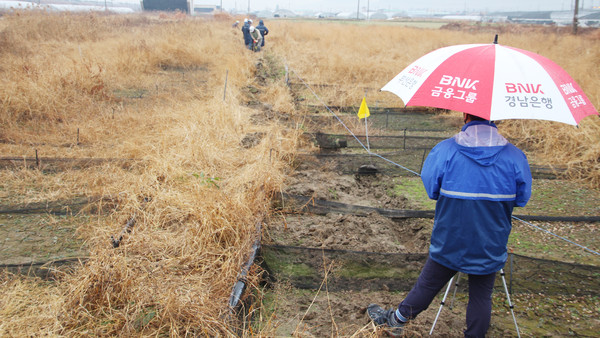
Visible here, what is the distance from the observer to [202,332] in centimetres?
271

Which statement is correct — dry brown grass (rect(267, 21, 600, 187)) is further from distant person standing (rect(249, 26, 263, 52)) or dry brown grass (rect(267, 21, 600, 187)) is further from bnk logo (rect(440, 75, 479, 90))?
bnk logo (rect(440, 75, 479, 90))

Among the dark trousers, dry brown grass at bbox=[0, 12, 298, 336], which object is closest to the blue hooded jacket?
the dark trousers

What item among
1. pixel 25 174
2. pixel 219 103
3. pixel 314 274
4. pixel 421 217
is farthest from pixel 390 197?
pixel 25 174

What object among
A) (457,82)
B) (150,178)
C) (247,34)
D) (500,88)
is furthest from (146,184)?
(247,34)

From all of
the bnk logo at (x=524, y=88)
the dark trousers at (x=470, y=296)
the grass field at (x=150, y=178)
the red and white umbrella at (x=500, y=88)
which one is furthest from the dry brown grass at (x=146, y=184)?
the bnk logo at (x=524, y=88)

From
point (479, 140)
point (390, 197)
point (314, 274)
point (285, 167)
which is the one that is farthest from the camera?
point (285, 167)

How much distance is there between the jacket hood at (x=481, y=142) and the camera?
2350 millimetres

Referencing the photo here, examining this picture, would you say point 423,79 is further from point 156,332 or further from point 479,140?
point 156,332

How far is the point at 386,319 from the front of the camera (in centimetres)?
290

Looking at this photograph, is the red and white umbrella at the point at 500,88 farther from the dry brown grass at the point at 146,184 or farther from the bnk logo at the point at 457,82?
the dry brown grass at the point at 146,184

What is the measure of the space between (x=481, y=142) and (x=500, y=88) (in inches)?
12.5

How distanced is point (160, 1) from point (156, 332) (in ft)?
176

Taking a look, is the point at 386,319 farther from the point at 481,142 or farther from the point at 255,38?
the point at 255,38

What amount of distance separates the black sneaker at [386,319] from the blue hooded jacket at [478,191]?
0.60 m
